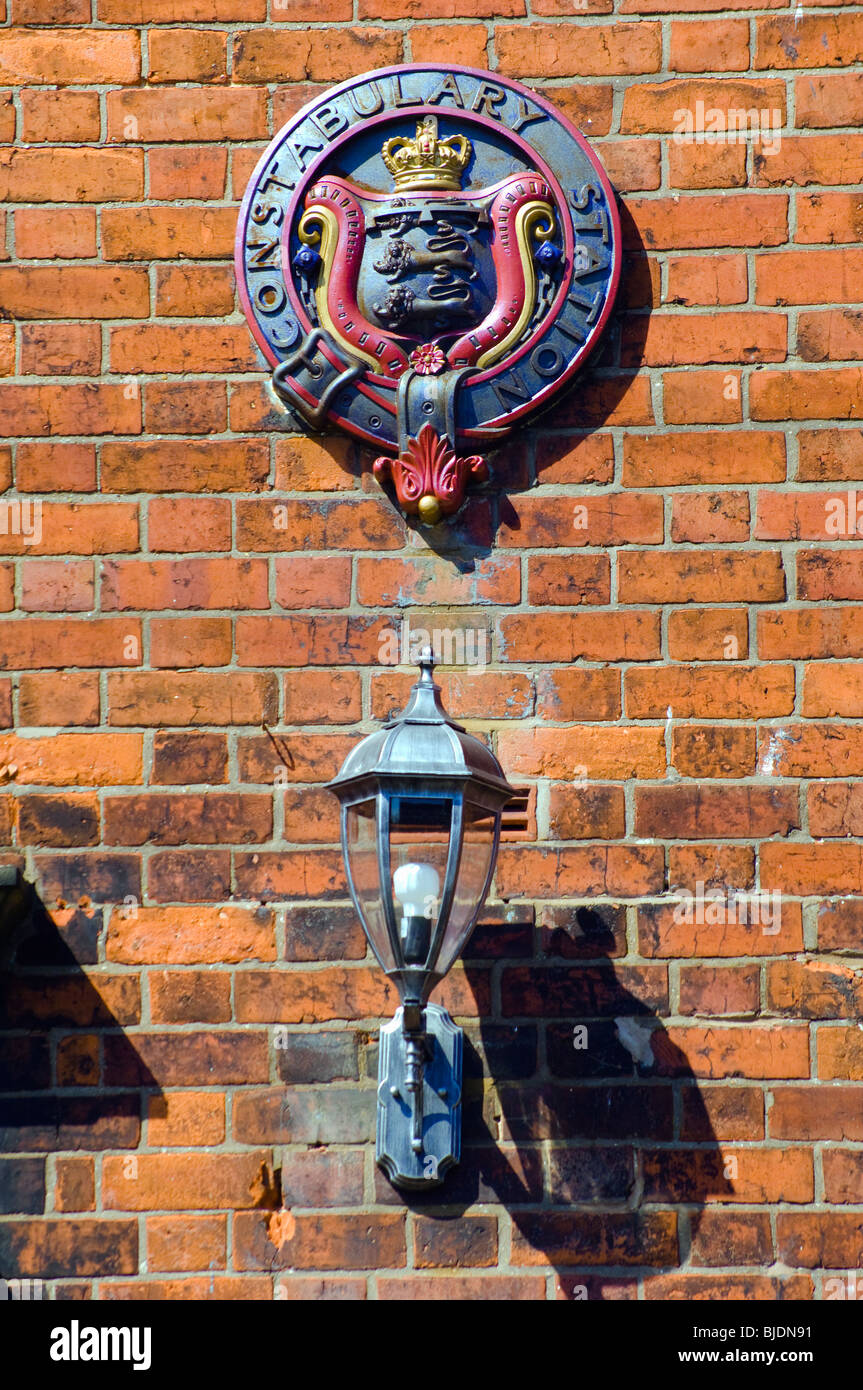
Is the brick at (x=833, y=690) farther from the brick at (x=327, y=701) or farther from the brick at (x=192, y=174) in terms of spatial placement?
the brick at (x=192, y=174)

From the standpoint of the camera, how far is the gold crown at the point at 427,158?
2598 millimetres

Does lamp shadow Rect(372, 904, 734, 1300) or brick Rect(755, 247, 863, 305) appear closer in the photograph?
lamp shadow Rect(372, 904, 734, 1300)

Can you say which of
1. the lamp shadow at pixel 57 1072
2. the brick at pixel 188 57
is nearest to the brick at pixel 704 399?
the brick at pixel 188 57

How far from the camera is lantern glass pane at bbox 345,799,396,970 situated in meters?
2.19

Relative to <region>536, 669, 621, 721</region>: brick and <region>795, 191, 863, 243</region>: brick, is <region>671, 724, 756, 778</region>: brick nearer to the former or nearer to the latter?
<region>536, 669, 621, 721</region>: brick

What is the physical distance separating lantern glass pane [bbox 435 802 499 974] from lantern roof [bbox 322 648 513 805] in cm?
5

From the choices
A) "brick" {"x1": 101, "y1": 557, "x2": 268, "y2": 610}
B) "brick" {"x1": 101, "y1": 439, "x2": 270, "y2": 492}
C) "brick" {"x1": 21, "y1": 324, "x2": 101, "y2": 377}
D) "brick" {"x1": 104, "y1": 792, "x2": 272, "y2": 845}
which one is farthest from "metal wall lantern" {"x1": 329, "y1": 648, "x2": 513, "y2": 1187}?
"brick" {"x1": 21, "y1": 324, "x2": 101, "y2": 377}

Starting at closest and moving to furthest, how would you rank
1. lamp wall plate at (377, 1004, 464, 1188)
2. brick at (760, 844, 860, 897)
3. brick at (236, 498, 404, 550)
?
lamp wall plate at (377, 1004, 464, 1188), brick at (760, 844, 860, 897), brick at (236, 498, 404, 550)

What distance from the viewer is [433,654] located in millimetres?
2574

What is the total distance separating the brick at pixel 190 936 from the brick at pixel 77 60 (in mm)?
1508

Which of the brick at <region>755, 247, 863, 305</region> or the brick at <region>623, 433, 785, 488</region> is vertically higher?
the brick at <region>755, 247, 863, 305</region>
